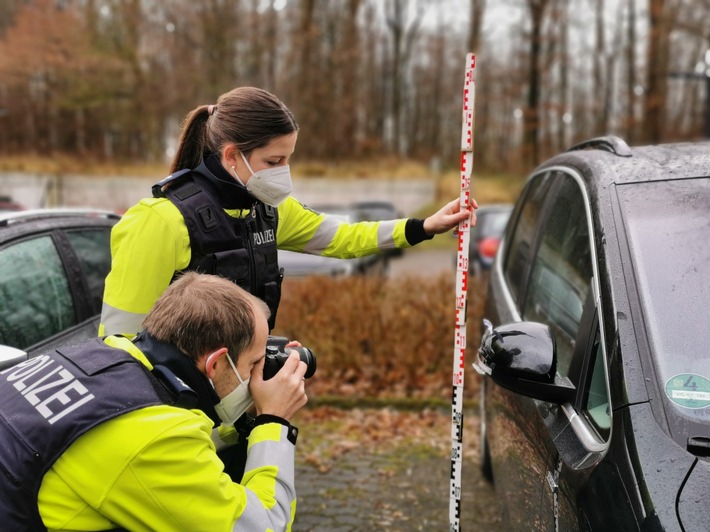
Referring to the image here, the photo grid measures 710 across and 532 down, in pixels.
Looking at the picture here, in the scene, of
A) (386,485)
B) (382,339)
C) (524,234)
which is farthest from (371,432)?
(524,234)

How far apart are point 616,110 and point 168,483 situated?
163 ft

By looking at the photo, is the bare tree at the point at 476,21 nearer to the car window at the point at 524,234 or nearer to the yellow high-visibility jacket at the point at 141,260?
the car window at the point at 524,234

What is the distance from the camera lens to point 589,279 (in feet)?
7.75

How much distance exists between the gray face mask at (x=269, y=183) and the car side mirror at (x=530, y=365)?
3.57 feet

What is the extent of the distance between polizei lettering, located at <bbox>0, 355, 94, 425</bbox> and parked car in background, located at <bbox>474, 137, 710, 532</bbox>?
1.16 m

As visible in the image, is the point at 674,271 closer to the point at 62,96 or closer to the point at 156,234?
the point at 156,234

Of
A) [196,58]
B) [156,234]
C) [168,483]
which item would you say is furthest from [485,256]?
[196,58]

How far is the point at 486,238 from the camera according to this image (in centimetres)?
1257

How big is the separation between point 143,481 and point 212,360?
1.20 ft

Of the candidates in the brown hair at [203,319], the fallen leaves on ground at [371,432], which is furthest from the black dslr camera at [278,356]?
the fallen leaves on ground at [371,432]

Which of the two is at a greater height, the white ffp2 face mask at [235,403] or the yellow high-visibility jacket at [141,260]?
the yellow high-visibility jacket at [141,260]

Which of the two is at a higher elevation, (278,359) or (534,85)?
(534,85)

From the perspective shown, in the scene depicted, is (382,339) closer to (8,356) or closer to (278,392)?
(8,356)

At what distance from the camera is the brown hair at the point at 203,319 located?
1895 millimetres
